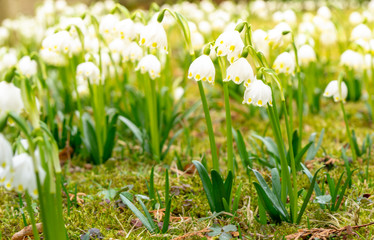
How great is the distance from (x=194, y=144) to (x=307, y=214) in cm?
122

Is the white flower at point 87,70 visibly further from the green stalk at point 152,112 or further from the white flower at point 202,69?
the white flower at point 202,69

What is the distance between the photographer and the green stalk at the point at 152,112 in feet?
8.83

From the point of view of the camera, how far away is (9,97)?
1.47 metres

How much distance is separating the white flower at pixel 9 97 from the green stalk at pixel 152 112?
1.24 metres

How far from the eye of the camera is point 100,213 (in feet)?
7.06

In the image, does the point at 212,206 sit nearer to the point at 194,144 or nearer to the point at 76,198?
the point at 76,198

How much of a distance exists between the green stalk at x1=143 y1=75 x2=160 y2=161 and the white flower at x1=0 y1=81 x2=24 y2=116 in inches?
48.7

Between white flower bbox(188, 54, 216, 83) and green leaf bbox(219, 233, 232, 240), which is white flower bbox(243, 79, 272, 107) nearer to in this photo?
white flower bbox(188, 54, 216, 83)

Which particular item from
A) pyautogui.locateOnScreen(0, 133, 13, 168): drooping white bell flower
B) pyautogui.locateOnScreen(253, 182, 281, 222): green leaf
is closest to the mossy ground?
pyautogui.locateOnScreen(253, 182, 281, 222): green leaf

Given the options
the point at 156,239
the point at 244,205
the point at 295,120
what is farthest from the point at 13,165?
the point at 295,120

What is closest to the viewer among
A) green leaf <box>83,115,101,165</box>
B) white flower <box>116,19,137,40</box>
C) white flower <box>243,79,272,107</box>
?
white flower <box>243,79,272,107</box>

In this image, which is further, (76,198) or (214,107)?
(214,107)

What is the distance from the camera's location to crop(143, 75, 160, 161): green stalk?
2.69 m

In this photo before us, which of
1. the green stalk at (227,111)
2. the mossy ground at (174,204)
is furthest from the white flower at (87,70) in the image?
the green stalk at (227,111)
